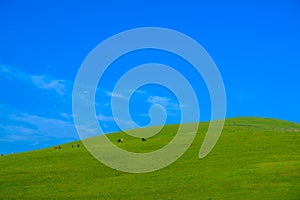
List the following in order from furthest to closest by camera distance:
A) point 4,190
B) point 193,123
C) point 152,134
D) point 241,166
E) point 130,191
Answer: point 193,123 < point 152,134 < point 241,166 < point 4,190 < point 130,191

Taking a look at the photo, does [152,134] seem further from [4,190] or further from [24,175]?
[4,190]

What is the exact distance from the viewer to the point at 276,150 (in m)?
52.6

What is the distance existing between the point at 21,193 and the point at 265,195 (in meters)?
21.8

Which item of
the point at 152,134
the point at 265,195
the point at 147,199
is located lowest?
the point at 265,195

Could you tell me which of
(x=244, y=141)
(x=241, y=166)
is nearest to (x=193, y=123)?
(x=244, y=141)

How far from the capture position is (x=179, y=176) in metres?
42.8

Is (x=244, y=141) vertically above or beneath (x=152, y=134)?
beneath

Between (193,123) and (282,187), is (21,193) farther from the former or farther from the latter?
(193,123)

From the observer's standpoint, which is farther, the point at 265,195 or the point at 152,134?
the point at 152,134

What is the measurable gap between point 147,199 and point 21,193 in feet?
40.5

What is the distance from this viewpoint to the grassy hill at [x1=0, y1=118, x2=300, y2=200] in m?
37.8

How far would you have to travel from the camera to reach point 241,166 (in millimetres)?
45375

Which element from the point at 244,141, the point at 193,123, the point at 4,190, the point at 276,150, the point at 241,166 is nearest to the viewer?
the point at 4,190

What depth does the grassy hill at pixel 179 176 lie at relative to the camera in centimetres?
3775
